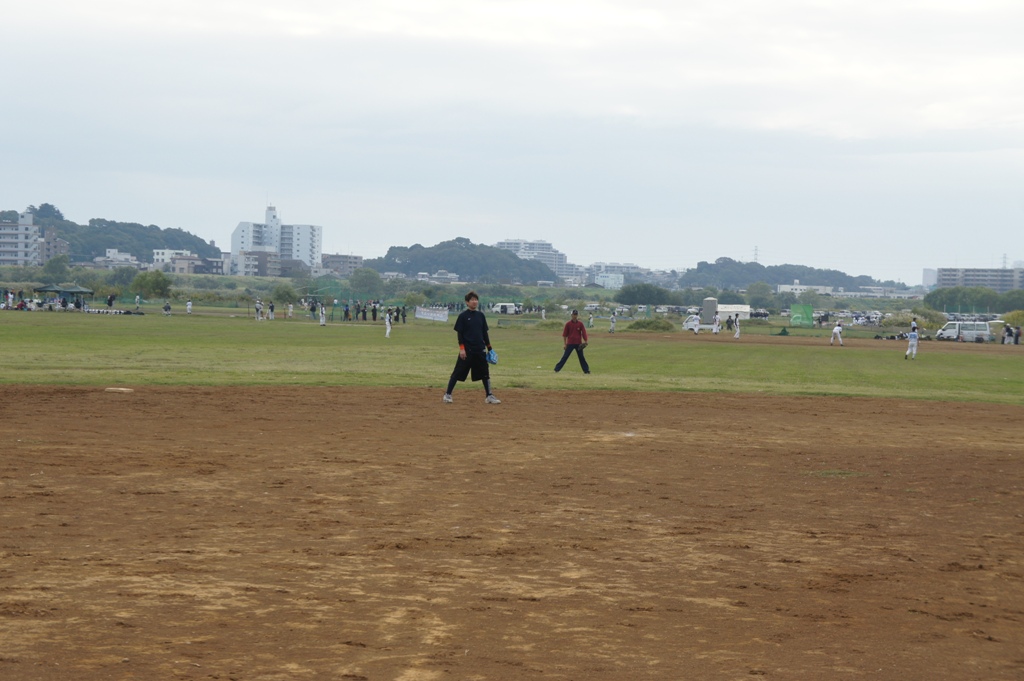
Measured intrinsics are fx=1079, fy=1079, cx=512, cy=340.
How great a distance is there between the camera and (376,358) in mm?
34719

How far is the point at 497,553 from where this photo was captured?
8.30 metres

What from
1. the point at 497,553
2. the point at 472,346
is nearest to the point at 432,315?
the point at 472,346

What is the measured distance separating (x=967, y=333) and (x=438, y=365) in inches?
2116

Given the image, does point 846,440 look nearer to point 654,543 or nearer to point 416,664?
point 654,543

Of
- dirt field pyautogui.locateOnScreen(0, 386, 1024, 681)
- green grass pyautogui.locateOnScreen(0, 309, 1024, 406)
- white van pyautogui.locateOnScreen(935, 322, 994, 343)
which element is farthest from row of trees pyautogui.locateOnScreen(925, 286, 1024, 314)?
dirt field pyautogui.locateOnScreen(0, 386, 1024, 681)

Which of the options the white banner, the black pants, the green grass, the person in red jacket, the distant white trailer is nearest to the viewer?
the black pants

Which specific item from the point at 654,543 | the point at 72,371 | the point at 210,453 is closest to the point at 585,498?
the point at 654,543

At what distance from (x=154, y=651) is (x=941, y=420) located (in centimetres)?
1660

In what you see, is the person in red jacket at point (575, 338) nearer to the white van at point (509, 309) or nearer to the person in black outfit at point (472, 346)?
the person in black outfit at point (472, 346)

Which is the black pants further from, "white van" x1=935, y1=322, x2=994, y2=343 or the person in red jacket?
"white van" x1=935, y1=322, x2=994, y2=343

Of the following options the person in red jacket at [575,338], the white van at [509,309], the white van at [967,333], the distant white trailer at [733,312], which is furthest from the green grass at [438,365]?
the distant white trailer at [733,312]

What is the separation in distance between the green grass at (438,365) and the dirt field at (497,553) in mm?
8632

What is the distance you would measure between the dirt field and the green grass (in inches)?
340

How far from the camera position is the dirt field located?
19.4 feet
